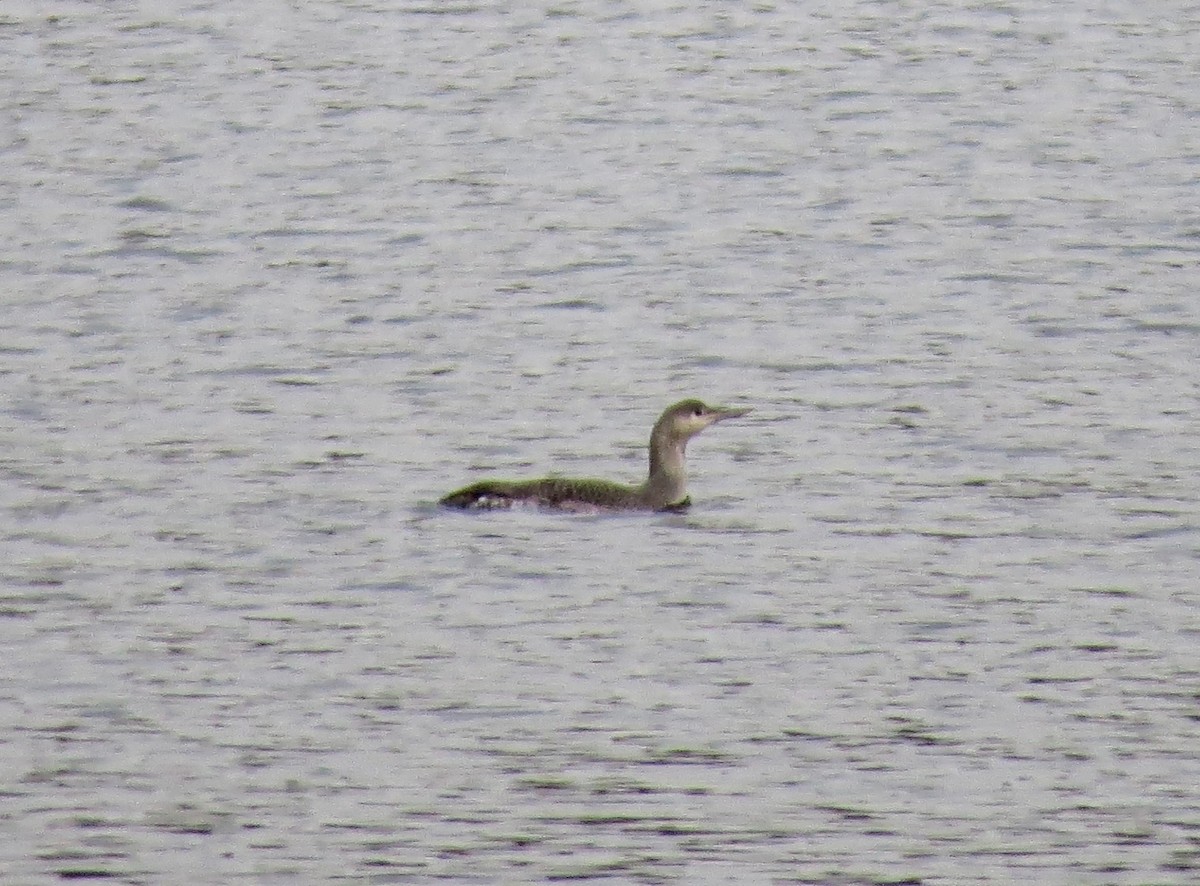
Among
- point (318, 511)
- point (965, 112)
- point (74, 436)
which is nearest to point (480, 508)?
point (318, 511)

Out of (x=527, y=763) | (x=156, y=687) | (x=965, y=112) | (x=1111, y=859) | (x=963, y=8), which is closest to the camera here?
(x=1111, y=859)

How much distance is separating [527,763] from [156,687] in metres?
1.91

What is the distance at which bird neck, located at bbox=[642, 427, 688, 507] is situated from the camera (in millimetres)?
15844

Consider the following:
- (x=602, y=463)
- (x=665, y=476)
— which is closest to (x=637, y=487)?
(x=665, y=476)

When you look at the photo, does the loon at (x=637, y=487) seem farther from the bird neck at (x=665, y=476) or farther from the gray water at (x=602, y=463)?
the gray water at (x=602, y=463)

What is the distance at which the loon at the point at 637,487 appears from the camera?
15.2m

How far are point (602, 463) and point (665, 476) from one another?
1040 millimetres

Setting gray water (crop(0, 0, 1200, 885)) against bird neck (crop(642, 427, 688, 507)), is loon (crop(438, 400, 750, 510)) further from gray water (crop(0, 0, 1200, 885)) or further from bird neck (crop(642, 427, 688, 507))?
gray water (crop(0, 0, 1200, 885))

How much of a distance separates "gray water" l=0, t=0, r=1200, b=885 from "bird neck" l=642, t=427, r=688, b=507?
0.21 metres

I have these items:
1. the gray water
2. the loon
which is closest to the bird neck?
the loon

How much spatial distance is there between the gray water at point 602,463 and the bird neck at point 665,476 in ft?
0.69

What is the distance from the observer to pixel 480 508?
1516cm

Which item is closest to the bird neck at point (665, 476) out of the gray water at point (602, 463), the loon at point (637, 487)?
the loon at point (637, 487)

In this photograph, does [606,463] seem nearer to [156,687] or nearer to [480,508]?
Answer: [480,508]
